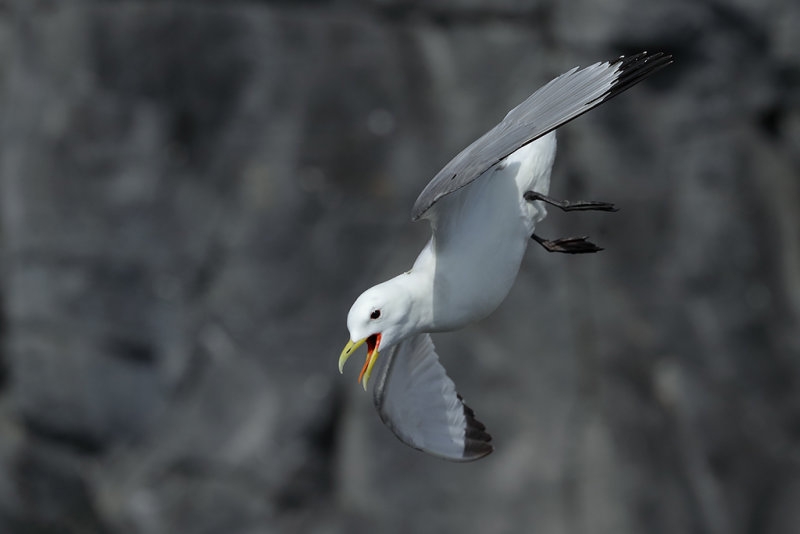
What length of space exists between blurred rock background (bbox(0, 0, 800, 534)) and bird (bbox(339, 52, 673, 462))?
287 cm

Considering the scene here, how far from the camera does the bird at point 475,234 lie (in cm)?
185

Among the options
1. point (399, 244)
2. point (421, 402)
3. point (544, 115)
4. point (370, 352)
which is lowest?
point (370, 352)

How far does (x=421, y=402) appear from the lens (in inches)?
92.0

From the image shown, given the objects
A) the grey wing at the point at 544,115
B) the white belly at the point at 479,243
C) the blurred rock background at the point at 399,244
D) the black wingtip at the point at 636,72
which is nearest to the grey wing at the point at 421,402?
the white belly at the point at 479,243

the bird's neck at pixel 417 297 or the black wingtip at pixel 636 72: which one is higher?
the black wingtip at pixel 636 72

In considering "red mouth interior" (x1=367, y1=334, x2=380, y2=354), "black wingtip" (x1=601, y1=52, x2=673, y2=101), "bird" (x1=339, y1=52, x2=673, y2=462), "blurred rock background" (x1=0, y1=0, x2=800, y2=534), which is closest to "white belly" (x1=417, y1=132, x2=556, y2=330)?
"bird" (x1=339, y1=52, x2=673, y2=462)

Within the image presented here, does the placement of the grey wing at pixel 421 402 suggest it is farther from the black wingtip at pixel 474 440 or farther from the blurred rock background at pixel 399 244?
the blurred rock background at pixel 399 244

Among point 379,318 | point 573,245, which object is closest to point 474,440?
point 573,245

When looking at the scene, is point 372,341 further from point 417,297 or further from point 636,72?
point 636,72

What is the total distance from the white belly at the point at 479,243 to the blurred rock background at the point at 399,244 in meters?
3.00

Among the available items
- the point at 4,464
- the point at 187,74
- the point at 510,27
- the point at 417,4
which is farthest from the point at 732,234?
the point at 4,464

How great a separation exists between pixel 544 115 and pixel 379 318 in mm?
463

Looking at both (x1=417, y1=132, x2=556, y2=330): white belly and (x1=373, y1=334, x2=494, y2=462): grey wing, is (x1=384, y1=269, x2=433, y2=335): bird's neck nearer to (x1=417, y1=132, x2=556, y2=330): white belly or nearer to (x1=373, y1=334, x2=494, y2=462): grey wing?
(x1=417, y1=132, x2=556, y2=330): white belly

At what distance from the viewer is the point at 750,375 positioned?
543 cm
